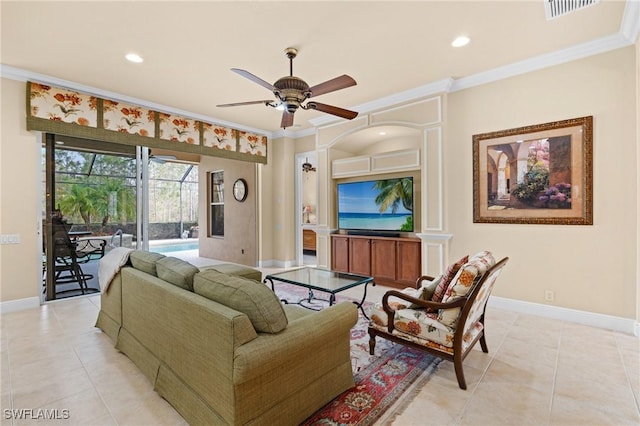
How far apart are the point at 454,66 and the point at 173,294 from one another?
153 inches

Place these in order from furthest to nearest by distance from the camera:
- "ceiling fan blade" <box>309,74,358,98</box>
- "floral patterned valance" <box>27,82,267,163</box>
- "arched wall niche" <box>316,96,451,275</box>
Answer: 1. "arched wall niche" <box>316,96,451,275</box>
2. "floral patterned valance" <box>27,82,267,163</box>
3. "ceiling fan blade" <box>309,74,358,98</box>

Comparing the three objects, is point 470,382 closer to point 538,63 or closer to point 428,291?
point 428,291

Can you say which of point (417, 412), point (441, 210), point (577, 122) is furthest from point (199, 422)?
point (577, 122)

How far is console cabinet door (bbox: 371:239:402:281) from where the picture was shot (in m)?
4.77

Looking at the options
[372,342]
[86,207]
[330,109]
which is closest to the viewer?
[372,342]

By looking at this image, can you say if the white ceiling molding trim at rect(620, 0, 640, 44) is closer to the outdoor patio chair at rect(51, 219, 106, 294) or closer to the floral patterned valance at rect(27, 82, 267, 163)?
the floral patterned valance at rect(27, 82, 267, 163)

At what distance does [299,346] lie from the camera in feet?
5.32

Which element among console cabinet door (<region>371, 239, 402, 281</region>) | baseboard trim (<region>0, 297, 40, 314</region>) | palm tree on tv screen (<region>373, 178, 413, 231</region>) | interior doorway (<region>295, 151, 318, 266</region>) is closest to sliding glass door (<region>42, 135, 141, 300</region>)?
baseboard trim (<region>0, 297, 40, 314</region>)

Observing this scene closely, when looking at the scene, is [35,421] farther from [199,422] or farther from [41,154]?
[41,154]

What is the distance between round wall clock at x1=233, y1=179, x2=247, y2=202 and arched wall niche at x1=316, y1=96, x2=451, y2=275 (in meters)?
2.02

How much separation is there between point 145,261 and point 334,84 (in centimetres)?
231

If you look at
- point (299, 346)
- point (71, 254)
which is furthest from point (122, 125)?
point (299, 346)

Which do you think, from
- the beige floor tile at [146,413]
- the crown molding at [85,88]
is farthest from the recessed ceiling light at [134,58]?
the beige floor tile at [146,413]

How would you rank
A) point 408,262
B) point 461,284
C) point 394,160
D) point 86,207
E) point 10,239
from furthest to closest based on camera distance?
point 394,160
point 408,262
point 86,207
point 10,239
point 461,284
